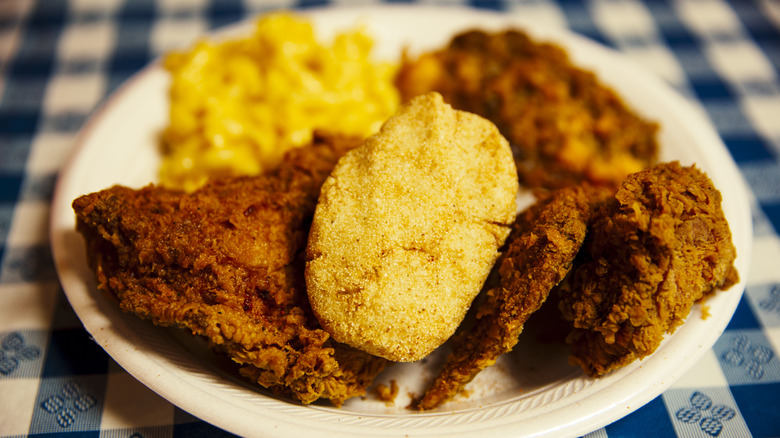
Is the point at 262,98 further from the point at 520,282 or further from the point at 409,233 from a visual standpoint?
the point at 520,282

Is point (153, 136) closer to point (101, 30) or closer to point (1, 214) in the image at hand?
point (1, 214)

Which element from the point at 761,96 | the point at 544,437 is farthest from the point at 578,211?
the point at 761,96

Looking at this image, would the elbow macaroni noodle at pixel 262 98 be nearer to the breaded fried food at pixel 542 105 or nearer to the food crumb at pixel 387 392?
the breaded fried food at pixel 542 105

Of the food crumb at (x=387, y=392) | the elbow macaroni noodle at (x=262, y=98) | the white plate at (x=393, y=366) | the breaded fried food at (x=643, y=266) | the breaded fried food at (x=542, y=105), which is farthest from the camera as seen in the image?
the elbow macaroni noodle at (x=262, y=98)

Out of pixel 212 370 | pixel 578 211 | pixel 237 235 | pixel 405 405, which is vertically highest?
pixel 578 211

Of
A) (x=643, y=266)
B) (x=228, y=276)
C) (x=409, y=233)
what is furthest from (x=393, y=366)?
(x=643, y=266)

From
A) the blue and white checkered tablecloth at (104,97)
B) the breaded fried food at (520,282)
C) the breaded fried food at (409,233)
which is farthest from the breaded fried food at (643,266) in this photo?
the blue and white checkered tablecloth at (104,97)
